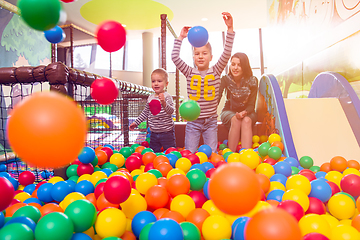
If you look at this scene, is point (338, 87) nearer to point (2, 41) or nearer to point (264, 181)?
point (264, 181)

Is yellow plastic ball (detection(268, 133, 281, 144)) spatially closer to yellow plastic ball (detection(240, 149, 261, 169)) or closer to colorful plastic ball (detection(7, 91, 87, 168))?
yellow plastic ball (detection(240, 149, 261, 169))

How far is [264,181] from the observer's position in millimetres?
1013

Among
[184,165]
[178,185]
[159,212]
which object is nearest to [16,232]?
[159,212]

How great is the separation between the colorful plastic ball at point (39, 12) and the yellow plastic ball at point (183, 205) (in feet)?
2.29

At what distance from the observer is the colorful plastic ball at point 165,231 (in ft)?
1.92

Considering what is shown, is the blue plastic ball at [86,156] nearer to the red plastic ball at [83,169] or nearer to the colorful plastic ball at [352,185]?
the red plastic ball at [83,169]

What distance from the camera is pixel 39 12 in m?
0.49

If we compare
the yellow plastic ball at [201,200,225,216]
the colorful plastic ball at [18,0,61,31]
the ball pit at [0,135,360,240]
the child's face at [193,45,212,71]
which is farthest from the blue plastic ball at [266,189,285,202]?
the child's face at [193,45,212,71]

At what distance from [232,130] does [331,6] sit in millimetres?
1272

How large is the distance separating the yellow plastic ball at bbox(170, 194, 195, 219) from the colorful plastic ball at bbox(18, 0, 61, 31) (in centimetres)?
70

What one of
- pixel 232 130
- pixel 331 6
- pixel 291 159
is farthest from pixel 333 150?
pixel 331 6

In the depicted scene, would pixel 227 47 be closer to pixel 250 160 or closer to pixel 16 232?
pixel 250 160

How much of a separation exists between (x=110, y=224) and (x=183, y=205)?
29 cm

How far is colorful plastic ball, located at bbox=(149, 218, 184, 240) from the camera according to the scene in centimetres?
59
